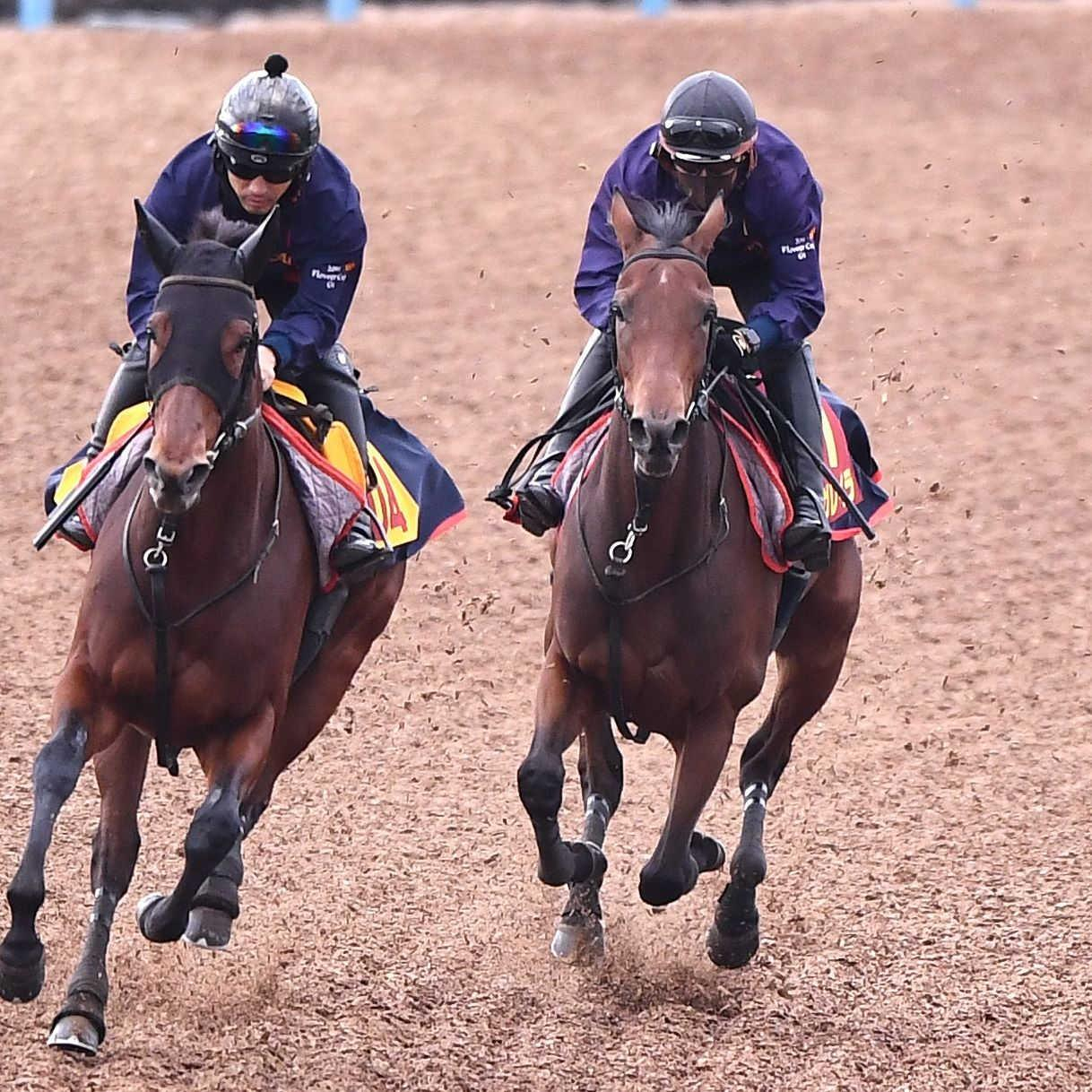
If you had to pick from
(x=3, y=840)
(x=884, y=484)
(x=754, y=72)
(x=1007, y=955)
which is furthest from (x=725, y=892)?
(x=754, y=72)

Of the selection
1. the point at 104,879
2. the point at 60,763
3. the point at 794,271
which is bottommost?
the point at 104,879

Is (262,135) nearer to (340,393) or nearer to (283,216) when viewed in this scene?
(283,216)

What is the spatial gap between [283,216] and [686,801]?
244 cm

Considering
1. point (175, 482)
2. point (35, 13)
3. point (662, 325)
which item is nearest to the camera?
point (175, 482)

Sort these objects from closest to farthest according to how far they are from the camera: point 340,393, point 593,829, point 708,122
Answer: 1. point 708,122
2. point 340,393
3. point 593,829

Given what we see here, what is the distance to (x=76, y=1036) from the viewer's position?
6570 mm

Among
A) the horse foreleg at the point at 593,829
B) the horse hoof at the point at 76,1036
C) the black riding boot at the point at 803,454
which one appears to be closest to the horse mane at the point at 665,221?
the black riding boot at the point at 803,454

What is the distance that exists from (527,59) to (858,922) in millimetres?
14195

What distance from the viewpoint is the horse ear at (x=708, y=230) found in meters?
6.62

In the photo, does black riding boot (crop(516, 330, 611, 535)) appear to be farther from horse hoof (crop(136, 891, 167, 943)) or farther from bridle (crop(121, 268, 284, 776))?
A: horse hoof (crop(136, 891, 167, 943))

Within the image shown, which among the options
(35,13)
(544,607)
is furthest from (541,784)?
(35,13)

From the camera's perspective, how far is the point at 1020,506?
13.0 metres

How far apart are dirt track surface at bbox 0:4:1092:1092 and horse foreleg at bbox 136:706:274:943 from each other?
19.2 inches

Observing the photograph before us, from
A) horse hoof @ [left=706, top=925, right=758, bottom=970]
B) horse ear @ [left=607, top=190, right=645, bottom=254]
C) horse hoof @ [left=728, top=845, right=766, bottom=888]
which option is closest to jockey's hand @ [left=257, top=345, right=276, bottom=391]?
horse ear @ [left=607, top=190, right=645, bottom=254]
